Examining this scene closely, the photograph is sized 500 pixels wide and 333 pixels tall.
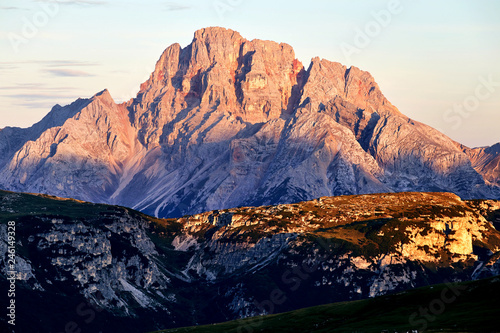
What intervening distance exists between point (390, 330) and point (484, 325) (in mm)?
25728

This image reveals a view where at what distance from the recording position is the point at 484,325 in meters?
181

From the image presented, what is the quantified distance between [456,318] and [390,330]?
16.1 m

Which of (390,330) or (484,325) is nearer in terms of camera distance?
(484,325)

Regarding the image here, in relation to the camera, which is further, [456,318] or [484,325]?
[456,318]

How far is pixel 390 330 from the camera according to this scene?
198875 mm

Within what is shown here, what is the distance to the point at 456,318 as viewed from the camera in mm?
197000

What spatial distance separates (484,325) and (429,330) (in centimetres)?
1231

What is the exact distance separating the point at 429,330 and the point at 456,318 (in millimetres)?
14539

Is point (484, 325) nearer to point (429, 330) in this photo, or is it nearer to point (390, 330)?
point (429, 330)

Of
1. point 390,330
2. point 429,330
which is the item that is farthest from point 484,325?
point 390,330

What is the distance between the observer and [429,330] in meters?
186

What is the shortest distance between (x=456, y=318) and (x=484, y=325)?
16.3 metres
